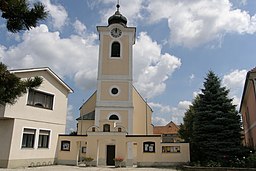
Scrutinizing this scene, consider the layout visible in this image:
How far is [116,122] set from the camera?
26031mm

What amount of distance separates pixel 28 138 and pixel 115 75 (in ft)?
37.6

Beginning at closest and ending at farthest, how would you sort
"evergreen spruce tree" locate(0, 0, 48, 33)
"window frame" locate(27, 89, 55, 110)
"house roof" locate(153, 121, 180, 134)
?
"evergreen spruce tree" locate(0, 0, 48, 33)
"window frame" locate(27, 89, 55, 110)
"house roof" locate(153, 121, 180, 134)

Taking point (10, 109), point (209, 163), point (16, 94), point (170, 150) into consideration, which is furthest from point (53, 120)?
point (16, 94)

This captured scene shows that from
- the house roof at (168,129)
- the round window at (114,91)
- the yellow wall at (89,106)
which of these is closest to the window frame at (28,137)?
the round window at (114,91)

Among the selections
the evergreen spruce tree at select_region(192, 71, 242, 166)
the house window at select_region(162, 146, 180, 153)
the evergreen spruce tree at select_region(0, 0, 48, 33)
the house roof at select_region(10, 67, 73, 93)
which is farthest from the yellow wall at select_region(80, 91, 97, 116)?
the evergreen spruce tree at select_region(0, 0, 48, 33)

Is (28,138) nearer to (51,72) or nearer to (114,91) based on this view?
(51,72)

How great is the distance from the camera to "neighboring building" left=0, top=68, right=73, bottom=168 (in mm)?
18609

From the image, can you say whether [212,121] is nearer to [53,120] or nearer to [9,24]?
[53,120]

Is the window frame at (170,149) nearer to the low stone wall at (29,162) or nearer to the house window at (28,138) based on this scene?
the low stone wall at (29,162)

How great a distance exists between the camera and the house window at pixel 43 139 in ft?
69.5

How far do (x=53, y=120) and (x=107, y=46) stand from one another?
35.4 ft

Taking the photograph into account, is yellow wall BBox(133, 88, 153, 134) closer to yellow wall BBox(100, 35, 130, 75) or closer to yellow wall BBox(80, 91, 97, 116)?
yellow wall BBox(100, 35, 130, 75)

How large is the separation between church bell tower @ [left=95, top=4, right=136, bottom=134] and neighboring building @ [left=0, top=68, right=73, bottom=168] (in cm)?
424

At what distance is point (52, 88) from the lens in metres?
22.6
